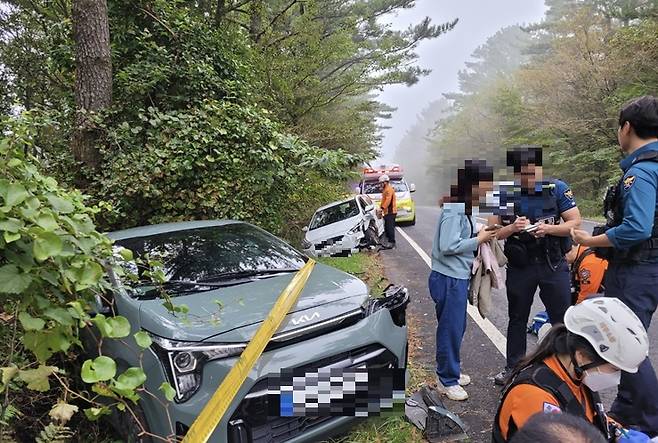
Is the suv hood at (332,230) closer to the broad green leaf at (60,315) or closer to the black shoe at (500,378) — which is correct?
the black shoe at (500,378)

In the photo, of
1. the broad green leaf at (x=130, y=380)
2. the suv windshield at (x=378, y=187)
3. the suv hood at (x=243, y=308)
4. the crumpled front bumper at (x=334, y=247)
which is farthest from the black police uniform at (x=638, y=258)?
the suv windshield at (x=378, y=187)

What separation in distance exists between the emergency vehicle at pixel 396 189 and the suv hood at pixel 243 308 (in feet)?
31.2

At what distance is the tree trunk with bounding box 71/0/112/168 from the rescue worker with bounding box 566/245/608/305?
221 inches

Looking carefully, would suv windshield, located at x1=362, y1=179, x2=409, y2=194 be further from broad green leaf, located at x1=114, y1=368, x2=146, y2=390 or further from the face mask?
broad green leaf, located at x1=114, y1=368, x2=146, y2=390

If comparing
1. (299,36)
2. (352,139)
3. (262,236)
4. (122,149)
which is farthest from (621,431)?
(352,139)

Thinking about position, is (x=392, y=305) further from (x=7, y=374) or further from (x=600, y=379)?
(x=7, y=374)

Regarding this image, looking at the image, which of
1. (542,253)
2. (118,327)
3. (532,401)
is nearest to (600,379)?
(532,401)

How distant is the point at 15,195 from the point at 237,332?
1230 mm

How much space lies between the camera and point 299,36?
421 inches

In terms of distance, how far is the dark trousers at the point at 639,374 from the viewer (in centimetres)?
236

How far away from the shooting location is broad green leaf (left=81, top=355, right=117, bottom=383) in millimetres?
1475

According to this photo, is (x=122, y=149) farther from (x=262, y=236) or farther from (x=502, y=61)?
(x=502, y=61)

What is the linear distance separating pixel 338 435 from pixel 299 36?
10.0 metres

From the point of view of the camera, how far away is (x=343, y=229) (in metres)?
9.30
